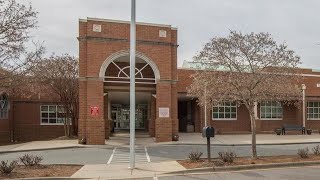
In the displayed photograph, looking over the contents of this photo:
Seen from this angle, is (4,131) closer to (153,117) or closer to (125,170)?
(153,117)

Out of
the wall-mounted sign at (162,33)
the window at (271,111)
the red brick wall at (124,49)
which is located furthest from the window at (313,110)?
the wall-mounted sign at (162,33)

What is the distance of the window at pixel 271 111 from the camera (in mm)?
38344

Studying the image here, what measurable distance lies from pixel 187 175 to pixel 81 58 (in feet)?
47.8

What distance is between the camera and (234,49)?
17125mm

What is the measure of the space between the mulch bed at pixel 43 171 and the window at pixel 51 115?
2056cm

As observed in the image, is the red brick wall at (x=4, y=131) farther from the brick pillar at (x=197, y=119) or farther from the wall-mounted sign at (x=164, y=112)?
→ the brick pillar at (x=197, y=119)

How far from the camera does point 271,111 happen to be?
38750 mm

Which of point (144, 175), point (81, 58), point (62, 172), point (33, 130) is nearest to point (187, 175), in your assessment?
point (144, 175)

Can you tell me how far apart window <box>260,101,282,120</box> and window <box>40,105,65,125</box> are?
16769 mm

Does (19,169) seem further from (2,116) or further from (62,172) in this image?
(2,116)

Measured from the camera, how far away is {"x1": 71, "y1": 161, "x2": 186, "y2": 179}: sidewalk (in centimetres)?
1422

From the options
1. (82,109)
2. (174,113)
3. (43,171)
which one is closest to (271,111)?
(174,113)

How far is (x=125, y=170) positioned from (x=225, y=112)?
895 inches

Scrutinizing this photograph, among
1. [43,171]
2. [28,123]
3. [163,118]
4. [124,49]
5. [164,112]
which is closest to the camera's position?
[43,171]
